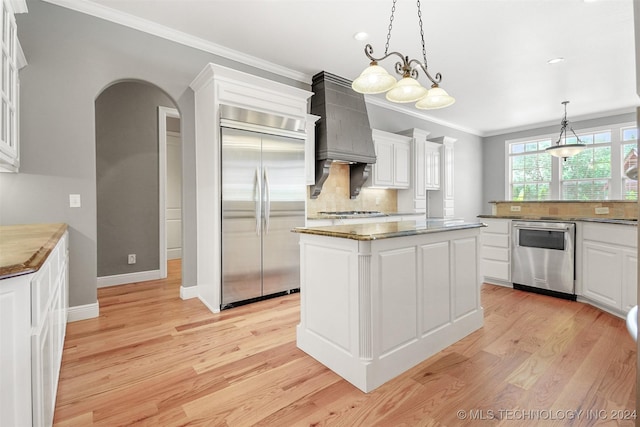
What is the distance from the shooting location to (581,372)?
77.9 inches

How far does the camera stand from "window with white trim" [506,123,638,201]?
6.19 meters

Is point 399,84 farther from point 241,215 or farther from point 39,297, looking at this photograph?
point 39,297

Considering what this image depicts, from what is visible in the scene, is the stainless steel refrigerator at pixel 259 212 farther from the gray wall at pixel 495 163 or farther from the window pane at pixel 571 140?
the window pane at pixel 571 140

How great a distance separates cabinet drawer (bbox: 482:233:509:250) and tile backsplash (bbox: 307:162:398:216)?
200 centimetres

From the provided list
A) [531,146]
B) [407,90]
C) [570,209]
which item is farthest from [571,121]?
[407,90]

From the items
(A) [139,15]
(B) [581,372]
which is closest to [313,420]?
(B) [581,372]

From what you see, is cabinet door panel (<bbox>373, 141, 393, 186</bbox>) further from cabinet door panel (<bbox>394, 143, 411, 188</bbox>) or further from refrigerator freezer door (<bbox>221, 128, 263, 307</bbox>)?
refrigerator freezer door (<bbox>221, 128, 263, 307</bbox>)

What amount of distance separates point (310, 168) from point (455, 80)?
263 centimetres

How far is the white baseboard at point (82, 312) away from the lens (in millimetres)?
2809

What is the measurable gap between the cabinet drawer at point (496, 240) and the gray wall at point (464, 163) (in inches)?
107

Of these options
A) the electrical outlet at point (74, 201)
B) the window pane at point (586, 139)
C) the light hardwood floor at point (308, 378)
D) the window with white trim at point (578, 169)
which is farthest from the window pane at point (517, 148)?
the electrical outlet at point (74, 201)

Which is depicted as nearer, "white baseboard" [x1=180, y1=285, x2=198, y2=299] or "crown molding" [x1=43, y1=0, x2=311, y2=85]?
"crown molding" [x1=43, y1=0, x2=311, y2=85]

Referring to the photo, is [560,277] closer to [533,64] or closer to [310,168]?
[533,64]

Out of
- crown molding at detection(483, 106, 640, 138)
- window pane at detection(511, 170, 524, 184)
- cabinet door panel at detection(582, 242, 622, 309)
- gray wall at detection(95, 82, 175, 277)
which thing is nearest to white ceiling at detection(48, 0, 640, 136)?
gray wall at detection(95, 82, 175, 277)
